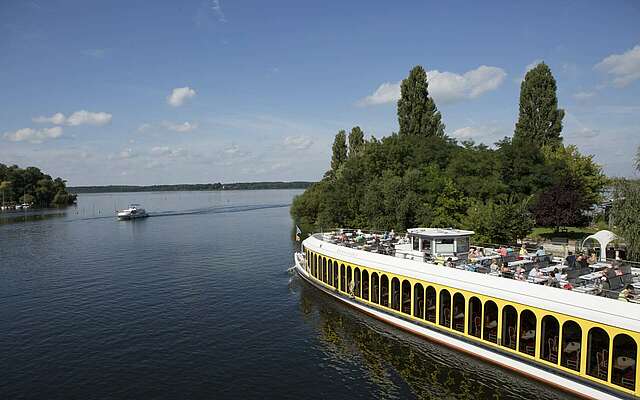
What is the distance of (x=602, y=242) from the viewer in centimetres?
2691

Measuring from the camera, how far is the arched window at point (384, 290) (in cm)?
2928

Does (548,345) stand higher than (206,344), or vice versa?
(548,345)

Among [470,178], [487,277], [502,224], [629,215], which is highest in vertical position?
[470,178]

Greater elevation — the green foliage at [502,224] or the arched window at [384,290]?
the green foliage at [502,224]

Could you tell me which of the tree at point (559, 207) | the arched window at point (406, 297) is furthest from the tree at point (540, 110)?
the arched window at point (406, 297)

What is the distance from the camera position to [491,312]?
78.6ft

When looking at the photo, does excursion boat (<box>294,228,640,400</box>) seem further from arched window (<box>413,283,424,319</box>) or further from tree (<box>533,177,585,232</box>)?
tree (<box>533,177,585,232</box>)

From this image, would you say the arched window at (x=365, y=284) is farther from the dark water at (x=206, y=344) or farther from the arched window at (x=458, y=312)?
the arched window at (x=458, y=312)

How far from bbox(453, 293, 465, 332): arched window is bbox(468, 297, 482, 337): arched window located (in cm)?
81

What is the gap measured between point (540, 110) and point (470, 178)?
20.2 metres

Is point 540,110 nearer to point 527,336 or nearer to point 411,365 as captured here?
point 527,336

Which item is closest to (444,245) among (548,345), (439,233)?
(439,233)

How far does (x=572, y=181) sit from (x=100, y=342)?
155ft

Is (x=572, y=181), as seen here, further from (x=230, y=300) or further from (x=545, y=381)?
(x=230, y=300)
